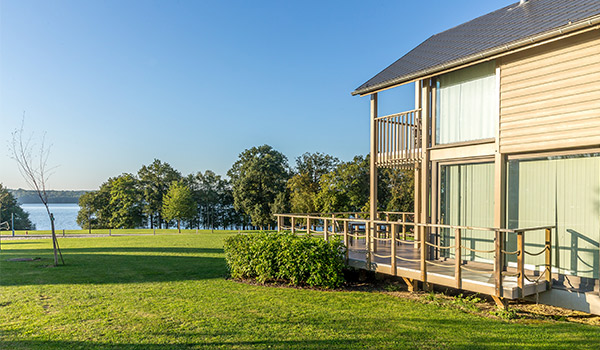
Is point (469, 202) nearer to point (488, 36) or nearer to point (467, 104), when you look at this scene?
point (467, 104)

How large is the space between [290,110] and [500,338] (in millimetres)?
31803

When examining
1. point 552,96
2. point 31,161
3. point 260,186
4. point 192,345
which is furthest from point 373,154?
point 260,186

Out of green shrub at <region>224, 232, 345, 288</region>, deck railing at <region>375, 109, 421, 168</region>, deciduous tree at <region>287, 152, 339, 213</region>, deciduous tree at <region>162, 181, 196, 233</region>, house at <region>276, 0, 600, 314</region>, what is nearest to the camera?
house at <region>276, 0, 600, 314</region>

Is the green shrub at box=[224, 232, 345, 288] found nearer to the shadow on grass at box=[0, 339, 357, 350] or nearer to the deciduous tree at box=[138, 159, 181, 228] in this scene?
the shadow on grass at box=[0, 339, 357, 350]

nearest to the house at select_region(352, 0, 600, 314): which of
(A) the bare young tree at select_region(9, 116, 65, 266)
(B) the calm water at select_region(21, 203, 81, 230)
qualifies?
(A) the bare young tree at select_region(9, 116, 65, 266)

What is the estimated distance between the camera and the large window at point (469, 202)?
799cm

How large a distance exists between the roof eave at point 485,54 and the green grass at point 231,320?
16.2 feet

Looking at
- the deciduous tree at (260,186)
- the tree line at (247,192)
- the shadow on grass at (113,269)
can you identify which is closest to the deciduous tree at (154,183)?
the tree line at (247,192)

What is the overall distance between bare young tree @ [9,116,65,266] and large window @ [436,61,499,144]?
12.8 m

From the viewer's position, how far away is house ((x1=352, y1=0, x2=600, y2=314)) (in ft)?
21.0

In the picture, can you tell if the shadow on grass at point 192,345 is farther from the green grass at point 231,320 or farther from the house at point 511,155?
the house at point 511,155

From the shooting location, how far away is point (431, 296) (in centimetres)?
734

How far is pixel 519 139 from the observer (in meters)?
7.21

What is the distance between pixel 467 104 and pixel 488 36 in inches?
66.3
